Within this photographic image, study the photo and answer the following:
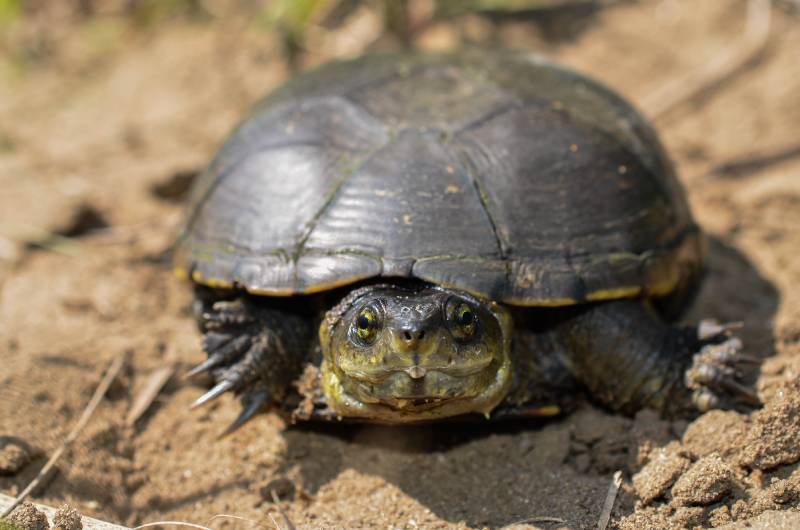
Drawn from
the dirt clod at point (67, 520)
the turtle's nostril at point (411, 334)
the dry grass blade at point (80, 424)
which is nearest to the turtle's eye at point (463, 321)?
the turtle's nostril at point (411, 334)

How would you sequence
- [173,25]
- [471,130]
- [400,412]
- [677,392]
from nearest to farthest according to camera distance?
[400,412], [677,392], [471,130], [173,25]

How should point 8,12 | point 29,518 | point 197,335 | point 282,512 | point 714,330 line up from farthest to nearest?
point 8,12 → point 197,335 → point 714,330 → point 282,512 → point 29,518

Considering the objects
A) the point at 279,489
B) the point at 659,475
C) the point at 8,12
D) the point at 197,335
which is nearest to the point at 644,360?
the point at 659,475

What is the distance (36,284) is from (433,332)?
2.72m

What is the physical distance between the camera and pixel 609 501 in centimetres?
277

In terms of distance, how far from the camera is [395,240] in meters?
3.02

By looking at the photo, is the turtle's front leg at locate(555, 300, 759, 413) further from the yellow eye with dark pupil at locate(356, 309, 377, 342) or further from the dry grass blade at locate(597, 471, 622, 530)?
the yellow eye with dark pupil at locate(356, 309, 377, 342)

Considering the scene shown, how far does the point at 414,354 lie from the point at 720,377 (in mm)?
1291

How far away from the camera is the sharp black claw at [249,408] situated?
3133mm

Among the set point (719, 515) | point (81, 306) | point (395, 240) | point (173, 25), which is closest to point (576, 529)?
point (719, 515)

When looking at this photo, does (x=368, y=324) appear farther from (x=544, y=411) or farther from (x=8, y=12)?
(x=8, y=12)

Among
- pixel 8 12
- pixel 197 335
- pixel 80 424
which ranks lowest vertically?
pixel 197 335

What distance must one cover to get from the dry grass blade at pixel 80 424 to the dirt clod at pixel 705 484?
2.19 m

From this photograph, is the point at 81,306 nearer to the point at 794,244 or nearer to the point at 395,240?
the point at 395,240
